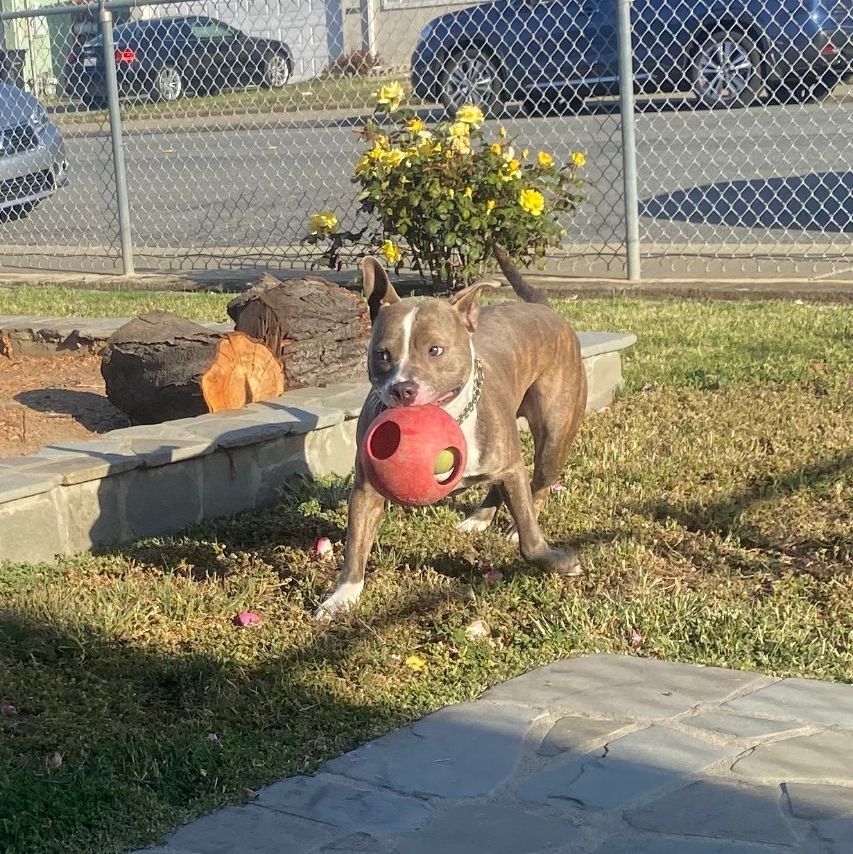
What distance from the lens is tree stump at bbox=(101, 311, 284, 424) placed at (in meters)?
5.99

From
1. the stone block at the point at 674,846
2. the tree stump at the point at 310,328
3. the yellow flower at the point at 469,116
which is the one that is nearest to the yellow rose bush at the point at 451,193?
the yellow flower at the point at 469,116

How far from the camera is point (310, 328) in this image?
6.25m

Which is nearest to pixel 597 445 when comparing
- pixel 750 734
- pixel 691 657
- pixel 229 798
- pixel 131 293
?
pixel 691 657

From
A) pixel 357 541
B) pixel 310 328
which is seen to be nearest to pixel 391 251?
pixel 310 328

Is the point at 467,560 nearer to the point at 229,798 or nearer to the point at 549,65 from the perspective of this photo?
the point at 229,798

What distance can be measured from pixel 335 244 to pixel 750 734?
6008mm

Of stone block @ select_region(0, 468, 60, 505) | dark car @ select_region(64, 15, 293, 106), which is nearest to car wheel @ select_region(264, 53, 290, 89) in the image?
dark car @ select_region(64, 15, 293, 106)

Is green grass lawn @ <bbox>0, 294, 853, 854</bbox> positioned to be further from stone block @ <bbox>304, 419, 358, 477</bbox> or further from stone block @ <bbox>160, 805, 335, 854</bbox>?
stone block @ <bbox>304, 419, 358, 477</bbox>

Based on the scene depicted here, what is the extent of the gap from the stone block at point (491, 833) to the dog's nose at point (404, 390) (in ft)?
4.42

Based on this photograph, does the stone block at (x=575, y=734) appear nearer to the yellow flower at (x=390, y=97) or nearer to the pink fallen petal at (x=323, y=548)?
the pink fallen petal at (x=323, y=548)

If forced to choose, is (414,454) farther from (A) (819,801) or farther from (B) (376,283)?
(A) (819,801)

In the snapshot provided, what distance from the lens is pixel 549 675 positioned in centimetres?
383

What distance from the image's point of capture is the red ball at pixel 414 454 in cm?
399

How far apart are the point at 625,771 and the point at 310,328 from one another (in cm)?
340
